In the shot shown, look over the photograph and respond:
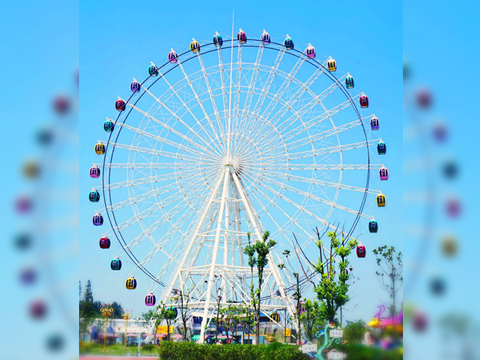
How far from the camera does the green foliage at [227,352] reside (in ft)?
93.7

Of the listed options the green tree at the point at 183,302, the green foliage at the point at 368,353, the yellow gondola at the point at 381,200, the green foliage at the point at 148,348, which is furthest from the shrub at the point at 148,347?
the green foliage at the point at 368,353

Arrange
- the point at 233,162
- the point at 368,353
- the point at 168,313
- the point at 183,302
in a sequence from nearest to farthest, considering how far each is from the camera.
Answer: the point at 368,353 → the point at 168,313 → the point at 233,162 → the point at 183,302

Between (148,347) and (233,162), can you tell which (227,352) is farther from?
(233,162)

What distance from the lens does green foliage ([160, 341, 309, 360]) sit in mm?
28547

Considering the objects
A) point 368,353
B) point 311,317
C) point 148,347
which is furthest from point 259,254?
point 368,353

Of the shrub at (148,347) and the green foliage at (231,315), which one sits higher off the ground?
the green foliage at (231,315)

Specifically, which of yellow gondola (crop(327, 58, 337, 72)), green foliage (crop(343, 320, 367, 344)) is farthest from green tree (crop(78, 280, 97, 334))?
yellow gondola (crop(327, 58, 337, 72))

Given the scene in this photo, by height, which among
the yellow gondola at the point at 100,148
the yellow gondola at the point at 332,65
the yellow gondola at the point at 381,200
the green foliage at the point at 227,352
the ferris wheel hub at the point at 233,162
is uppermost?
the yellow gondola at the point at 332,65

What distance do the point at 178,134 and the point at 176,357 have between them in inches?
522

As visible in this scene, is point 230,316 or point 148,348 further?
point 148,348

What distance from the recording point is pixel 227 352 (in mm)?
31938

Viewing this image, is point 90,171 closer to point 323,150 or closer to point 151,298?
point 151,298

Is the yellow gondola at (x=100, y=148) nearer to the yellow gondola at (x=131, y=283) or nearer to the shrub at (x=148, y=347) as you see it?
the yellow gondola at (x=131, y=283)

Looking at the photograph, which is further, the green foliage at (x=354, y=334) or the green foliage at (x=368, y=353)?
the green foliage at (x=354, y=334)
